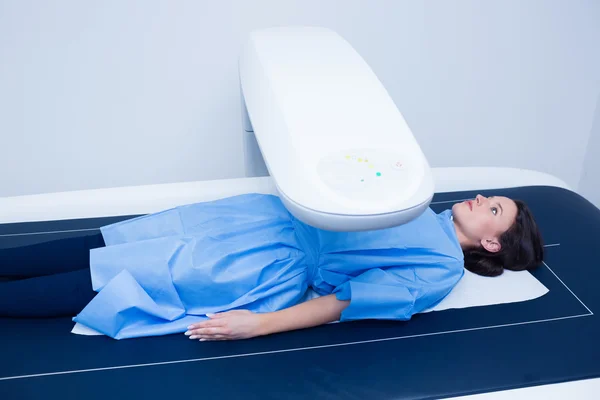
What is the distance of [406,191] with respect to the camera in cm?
88

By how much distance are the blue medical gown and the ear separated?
0.10 metres

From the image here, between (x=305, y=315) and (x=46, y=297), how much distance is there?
22.7 inches

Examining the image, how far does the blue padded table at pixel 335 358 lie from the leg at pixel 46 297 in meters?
0.03

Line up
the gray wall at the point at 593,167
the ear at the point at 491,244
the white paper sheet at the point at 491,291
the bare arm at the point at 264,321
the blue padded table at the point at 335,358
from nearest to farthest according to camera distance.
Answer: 1. the blue padded table at the point at 335,358
2. the bare arm at the point at 264,321
3. the white paper sheet at the point at 491,291
4. the ear at the point at 491,244
5. the gray wall at the point at 593,167

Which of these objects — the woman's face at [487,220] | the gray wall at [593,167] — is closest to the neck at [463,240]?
the woman's face at [487,220]

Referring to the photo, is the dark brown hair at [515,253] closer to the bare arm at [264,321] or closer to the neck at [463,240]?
the neck at [463,240]

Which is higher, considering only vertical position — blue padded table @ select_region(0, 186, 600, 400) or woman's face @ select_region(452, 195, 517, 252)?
woman's face @ select_region(452, 195, 517, 252)

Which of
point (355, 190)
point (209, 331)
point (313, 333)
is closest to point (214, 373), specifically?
point (209, 331)

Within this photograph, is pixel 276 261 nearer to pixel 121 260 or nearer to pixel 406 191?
pixel 121 260

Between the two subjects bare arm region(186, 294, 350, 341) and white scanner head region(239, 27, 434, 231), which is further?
bare arm region(186, 294, 350, 341)

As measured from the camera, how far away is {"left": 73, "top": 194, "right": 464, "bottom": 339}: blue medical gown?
47.8 inches

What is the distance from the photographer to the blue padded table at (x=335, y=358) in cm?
107

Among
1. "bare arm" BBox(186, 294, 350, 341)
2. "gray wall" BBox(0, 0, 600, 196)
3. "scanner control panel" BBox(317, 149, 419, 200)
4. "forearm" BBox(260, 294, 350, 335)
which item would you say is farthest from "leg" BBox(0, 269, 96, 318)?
"gray wall" BBox(0, 0, 600, 196)

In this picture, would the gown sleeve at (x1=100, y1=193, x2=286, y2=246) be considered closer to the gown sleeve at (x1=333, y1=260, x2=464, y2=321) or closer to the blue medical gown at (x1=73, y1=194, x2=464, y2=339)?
the blue medical gown at (x1=73, y1=194, x2=464, y2=339)
